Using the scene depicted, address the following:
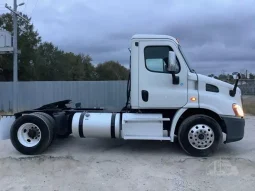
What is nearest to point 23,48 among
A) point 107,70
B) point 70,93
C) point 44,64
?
point 44,64

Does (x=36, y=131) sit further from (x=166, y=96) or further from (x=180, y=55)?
(x=180, y=55)

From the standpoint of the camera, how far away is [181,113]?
7.93 metres

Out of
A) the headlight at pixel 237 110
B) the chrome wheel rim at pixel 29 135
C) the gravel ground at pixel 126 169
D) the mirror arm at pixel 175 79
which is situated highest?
the mirror arm at pixel 175 79

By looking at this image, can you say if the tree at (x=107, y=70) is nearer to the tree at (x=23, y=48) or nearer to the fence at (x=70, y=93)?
the tree at (x=23, y=48)

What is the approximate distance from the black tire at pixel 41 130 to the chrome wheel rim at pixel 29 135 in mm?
70

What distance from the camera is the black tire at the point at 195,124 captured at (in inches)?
305

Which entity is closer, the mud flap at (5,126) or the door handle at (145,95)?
the door handle at (145,95)

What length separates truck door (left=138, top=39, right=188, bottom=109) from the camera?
786 centimetres

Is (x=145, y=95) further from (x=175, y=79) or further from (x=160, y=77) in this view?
(x=175, y=79)

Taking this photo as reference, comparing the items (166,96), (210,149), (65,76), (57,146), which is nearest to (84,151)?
(57,146)

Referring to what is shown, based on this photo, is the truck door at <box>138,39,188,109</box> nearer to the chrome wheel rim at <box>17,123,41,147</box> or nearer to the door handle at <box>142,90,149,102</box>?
the door handle at <box>142,90,149,102</box>

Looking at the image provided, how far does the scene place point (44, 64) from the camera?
172 feet

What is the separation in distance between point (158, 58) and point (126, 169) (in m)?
2.70

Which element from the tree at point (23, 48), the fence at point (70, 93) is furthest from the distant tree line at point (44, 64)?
the fence at point (70, 93)
